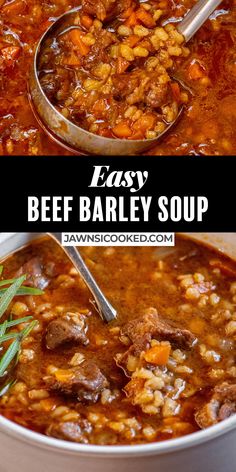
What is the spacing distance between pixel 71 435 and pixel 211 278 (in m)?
1.07

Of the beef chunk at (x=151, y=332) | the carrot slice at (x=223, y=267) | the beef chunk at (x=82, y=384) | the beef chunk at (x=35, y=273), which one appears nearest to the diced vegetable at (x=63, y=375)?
the beef chunk at (x=82, y=384)

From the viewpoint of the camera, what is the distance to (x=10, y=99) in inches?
189

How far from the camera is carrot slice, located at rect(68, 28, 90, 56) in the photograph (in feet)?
15.3

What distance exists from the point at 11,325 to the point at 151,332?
53cm

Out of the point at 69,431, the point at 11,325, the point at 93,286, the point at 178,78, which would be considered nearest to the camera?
the point at 69,431

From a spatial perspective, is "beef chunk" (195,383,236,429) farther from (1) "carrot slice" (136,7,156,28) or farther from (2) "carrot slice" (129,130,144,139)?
(1) "carrot slice" (136,7,156,28)

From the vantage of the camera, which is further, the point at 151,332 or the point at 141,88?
the point at 141,88

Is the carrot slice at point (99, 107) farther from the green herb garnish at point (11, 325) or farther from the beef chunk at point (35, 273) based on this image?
the green herb garnish at point (11, 325)

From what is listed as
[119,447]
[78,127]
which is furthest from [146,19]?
[119,447]

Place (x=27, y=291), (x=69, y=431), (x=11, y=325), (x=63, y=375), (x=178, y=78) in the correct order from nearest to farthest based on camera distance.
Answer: (x=69, y=431)
(x=63, y=375)
(x=11, y=325)
(x=27, y=291)
(x=178, y=78)

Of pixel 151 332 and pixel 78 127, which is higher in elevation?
pixel 78 127

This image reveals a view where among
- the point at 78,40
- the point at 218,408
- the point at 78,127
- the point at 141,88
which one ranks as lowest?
the point at 218,408

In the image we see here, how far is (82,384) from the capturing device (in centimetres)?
339

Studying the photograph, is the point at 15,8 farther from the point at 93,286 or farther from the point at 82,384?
the point at 82,384
